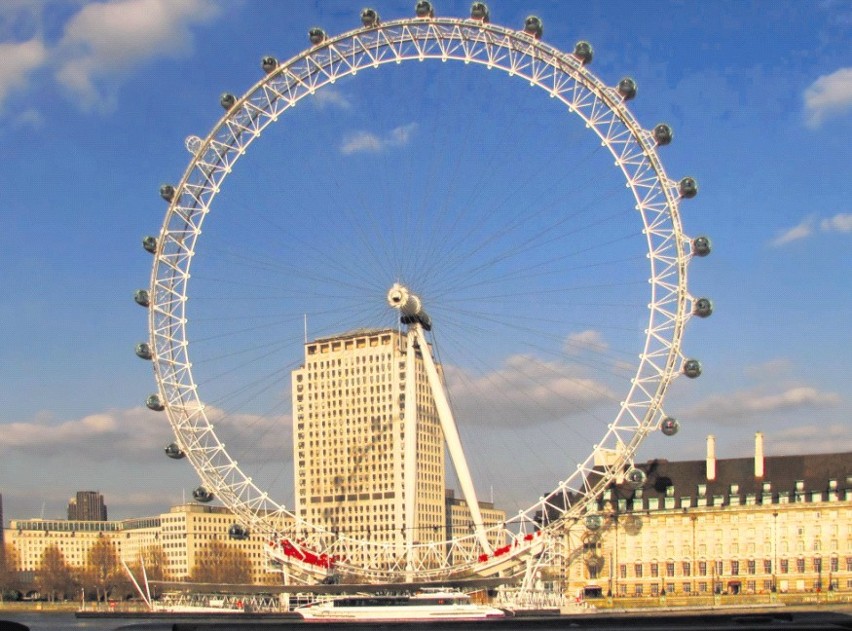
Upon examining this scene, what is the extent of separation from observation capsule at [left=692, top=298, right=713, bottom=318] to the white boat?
20331mm

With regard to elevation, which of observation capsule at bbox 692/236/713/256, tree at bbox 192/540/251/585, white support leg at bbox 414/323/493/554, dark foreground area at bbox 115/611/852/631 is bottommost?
tree at bbox 192/540/251/585

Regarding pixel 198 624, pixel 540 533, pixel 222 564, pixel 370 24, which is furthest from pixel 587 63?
pixel 222 564

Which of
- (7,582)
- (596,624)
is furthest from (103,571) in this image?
(596,624)

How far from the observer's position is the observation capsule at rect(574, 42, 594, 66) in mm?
68875

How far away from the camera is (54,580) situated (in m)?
170

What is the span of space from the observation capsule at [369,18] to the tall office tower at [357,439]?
78.1 m

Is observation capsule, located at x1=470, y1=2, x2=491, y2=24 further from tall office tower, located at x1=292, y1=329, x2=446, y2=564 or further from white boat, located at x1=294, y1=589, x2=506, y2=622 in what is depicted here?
tall office tower, located at x1=292, y1=329, x2=446, y2=564

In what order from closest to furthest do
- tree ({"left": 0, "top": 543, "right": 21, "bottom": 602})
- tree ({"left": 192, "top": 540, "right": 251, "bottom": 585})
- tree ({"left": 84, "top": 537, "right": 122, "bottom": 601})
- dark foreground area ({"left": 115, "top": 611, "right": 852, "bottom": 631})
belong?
1. dark foreground area ({"left": 115, "top": 611, "right": 852, "bottom": 631})
2. tree ({"left": 84, "top": 537, "right": 122, "bottom": 601})
3. tree ({"left": 192, "top": 540, "right": 251, "bottom": 585})
4. tree ({"left": 0, "top": 543, "right": 21, "bottom": 602})

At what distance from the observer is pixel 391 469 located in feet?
509

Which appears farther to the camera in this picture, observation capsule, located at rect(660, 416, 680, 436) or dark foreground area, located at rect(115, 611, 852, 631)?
observation capsule, located at rect(660, 416, 680, 436)

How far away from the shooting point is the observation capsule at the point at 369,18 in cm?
6994

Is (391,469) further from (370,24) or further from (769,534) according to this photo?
(370,24)

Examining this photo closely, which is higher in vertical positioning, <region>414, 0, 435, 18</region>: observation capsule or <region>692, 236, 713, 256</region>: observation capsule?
<region>414, 0, 435, 18</region>: observation capsule

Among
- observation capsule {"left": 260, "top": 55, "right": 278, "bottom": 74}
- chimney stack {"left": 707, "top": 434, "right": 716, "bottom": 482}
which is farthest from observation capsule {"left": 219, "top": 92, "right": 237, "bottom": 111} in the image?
chimney stack {"left": 707, "top": 434, "right": 716, "bottom": 482}
